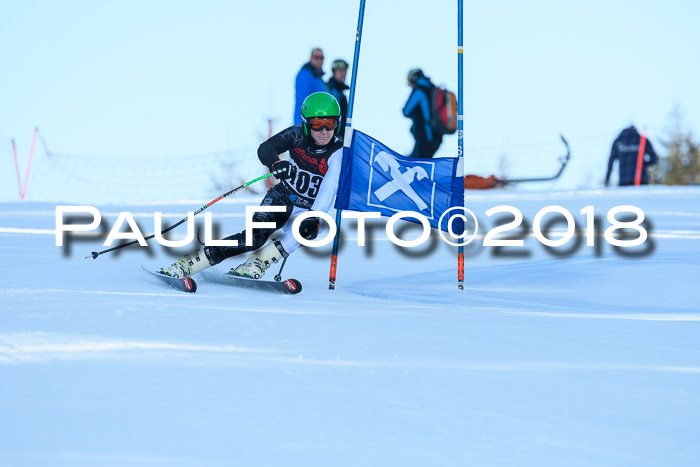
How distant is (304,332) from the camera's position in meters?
4.08

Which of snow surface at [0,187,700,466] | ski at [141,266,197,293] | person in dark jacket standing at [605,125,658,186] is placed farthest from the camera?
person in dark jacket standing at [605,125,658,186]

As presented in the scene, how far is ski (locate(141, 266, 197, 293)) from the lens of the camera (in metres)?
5.47

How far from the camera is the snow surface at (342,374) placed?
258 centimetres

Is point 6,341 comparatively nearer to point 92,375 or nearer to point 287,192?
point 92,375

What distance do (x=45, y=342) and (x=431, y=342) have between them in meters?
1.67

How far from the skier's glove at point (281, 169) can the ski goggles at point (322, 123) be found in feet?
0.98

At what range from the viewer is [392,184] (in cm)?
627

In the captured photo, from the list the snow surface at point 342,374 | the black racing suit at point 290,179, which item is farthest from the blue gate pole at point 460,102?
the black racing suit at point 290,179

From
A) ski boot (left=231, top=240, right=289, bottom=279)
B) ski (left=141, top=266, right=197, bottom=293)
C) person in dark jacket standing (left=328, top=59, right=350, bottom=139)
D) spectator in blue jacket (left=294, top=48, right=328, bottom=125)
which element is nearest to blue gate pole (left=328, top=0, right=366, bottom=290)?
ski boot (left=231, top=240, right=289, bottom=279)

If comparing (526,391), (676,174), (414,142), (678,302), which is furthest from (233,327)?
(676,174)

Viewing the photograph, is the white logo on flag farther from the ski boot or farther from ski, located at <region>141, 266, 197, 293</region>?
ski, located at <region>141, 266, 197, 293</region>

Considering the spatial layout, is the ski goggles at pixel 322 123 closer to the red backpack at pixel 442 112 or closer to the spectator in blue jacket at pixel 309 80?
the spectator in blue jacket at pixel 309 80

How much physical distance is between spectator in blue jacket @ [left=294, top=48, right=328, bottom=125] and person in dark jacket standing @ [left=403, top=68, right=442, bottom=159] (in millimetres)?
2290

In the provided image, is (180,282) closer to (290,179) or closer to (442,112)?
(290,179)
